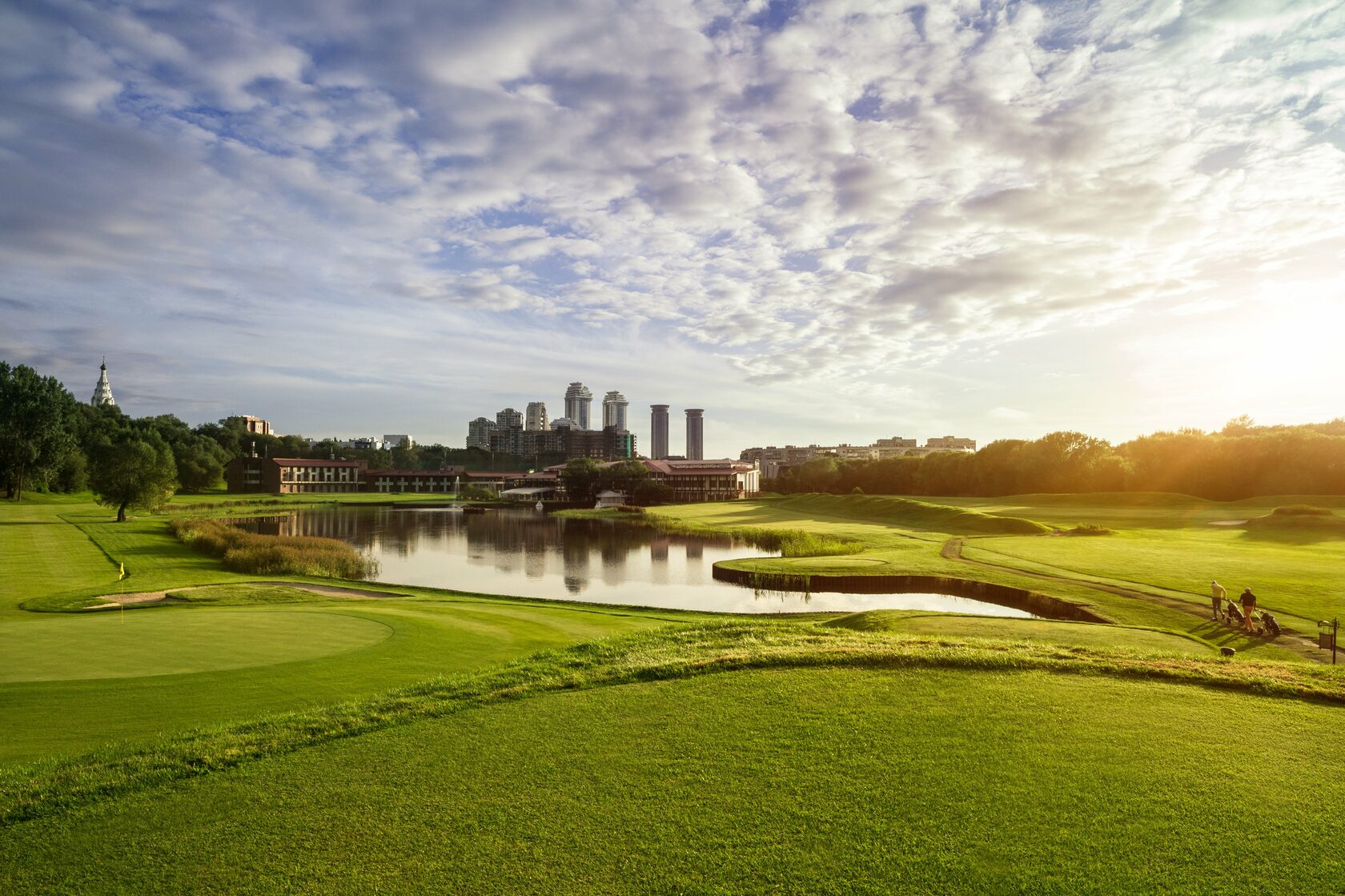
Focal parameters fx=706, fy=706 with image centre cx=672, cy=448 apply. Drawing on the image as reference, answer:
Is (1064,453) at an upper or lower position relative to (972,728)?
upper

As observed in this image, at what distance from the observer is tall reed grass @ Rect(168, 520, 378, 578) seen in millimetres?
35312

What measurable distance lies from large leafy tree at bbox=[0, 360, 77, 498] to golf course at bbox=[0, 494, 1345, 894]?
7608 cm

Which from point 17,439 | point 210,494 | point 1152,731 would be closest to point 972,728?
point 1152,731

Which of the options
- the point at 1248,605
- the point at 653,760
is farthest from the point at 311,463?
the point at 653,760

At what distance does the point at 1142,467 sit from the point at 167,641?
89342 millimetres

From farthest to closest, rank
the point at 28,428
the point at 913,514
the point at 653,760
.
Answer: the point at 28,428
the point at 913,514
the point at 653,760

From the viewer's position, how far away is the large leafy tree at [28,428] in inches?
2830

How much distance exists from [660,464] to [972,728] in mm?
140198

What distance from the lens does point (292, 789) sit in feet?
23.0

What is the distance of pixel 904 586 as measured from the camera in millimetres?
31578

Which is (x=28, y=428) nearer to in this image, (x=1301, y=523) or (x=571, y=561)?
(x=571, y=561)

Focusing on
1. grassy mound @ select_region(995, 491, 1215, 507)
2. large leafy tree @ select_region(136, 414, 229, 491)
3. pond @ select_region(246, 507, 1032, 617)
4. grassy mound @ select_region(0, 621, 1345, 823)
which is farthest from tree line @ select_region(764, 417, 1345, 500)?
large leafy tree @ select_region(136, 414, 229, 491)

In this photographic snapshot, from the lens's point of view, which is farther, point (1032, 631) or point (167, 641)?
point (1032, 631)

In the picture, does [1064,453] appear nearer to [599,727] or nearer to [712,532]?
[712,532]
